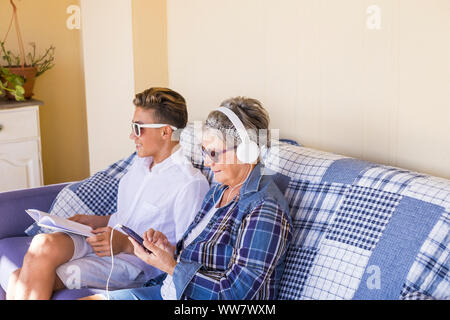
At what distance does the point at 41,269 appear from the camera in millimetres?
2236

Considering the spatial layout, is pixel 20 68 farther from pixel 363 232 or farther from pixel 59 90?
pixel 363 232

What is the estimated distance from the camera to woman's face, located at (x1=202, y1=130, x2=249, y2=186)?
2.06 m

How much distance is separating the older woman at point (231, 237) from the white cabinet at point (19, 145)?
201cm

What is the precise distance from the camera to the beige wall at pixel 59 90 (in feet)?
13.9

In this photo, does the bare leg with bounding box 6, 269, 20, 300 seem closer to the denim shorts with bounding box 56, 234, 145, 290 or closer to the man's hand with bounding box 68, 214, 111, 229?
the denim shorts with bounding box 56, 234, 145, 290

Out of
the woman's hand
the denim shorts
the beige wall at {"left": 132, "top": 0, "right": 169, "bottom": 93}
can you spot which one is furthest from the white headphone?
the beige wall at {"left": 132, "top": 0, "right": 169, "bottom": 93}

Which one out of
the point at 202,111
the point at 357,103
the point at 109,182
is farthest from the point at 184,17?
the point at 357,103

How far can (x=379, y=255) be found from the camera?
A: 5.91ft

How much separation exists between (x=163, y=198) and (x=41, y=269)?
0.53 meters

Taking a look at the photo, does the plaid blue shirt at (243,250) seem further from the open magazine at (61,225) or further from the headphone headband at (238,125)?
the open magazine at (61,225)

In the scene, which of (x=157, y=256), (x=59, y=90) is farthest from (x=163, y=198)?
(x=59, y=90)

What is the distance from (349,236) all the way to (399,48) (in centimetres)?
69

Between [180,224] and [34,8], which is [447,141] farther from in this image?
[34,8]

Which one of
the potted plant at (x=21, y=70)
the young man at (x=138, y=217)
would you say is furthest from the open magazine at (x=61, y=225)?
the potted plant at (x=21, y=70)
